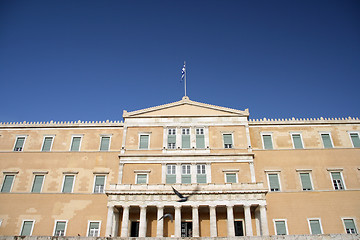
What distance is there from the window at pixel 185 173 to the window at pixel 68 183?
10557mm

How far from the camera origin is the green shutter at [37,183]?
2919cm

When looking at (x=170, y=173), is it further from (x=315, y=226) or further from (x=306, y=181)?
(x=315, y=226)

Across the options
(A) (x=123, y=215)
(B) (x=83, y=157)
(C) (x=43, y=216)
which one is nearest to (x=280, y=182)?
(A) (x=123, y=215)

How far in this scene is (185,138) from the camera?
3056 centimetres

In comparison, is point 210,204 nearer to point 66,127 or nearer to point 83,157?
point 83,157

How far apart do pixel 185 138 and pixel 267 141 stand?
8299mm

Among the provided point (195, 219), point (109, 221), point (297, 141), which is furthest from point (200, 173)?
point (297, 141)

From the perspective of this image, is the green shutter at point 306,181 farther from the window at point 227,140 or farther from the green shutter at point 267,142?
the window at point 227,140

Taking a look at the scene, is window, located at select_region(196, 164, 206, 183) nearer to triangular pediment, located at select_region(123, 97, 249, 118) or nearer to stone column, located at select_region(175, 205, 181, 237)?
stone column, located at select_region(175, 205, 181, 237)

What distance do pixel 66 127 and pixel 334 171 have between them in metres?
27.3

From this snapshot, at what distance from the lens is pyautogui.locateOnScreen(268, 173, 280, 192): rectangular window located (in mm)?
28406

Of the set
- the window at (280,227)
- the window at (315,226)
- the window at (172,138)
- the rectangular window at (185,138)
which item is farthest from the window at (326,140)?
the window at (172,138)

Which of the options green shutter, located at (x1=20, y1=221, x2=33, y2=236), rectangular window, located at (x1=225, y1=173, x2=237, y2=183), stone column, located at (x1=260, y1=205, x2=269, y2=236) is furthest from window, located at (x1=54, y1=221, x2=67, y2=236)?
stone column, located at (x1=260, y1=205, x2=269, y2=236)

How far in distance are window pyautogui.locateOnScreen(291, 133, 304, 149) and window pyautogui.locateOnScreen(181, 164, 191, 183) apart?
435 inches
